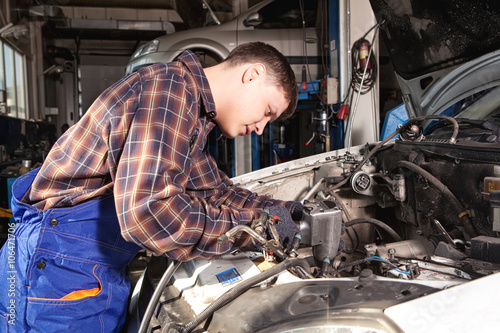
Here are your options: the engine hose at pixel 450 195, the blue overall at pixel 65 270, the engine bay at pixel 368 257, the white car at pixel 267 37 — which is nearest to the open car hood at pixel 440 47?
the engine bay at pixel 368 257

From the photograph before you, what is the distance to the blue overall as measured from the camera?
1.05 m

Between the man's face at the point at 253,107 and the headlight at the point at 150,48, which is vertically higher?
the headlight at the point at 150,48

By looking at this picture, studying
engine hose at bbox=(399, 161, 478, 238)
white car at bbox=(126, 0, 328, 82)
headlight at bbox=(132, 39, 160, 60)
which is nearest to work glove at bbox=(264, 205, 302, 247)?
engine hose at bbox=(399, 161, 478, 238)

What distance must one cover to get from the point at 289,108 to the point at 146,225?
744 millimetres

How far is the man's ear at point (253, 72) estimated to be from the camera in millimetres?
1186

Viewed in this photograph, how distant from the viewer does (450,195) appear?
1333 millimetres

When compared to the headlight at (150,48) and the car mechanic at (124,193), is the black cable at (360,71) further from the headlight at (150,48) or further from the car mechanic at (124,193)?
the car mechanic at (124,193)

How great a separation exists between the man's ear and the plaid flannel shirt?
13cm

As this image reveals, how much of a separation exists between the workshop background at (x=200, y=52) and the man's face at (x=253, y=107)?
265 centimetres

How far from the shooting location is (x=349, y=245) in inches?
73.8

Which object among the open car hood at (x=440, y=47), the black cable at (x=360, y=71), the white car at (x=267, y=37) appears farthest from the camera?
the white car at (x=267, y=37)

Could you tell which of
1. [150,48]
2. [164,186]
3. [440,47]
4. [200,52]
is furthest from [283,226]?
[150,48]

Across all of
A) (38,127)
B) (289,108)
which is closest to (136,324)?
(289,108)

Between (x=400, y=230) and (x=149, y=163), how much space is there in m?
1.50
